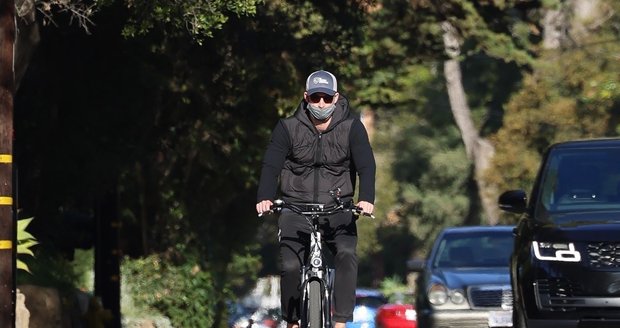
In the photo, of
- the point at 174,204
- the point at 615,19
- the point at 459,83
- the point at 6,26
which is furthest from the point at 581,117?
the point at 6,26

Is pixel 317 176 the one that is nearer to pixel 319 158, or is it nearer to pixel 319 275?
pixel 319 158

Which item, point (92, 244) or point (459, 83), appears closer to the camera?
point (92, 244)

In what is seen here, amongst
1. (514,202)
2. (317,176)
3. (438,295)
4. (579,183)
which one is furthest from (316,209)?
(438,295)

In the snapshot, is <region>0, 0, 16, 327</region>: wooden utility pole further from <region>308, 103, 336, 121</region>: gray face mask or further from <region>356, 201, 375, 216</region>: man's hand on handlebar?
<region>356, 201, 375, 216</region>: man's hand on handlebar

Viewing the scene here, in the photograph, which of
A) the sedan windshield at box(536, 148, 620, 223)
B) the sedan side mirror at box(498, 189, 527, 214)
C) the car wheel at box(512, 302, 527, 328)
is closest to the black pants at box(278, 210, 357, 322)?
the car wheel at box(512, 302, 527, 328)

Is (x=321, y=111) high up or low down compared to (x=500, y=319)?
up

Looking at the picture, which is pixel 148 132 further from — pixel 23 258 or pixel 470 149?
pixel 470 149

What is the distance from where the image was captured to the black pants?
34.8 ft

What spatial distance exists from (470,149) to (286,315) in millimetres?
42943

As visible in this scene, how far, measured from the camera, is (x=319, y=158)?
1074cm

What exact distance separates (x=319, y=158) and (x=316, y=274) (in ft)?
2.82

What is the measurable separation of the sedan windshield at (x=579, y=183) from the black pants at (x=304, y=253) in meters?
2.78

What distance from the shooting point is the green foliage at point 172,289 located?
26922mm

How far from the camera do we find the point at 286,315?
1070cm
